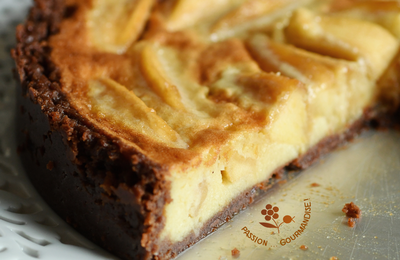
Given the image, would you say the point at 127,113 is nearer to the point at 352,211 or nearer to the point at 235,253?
the point at 235,253

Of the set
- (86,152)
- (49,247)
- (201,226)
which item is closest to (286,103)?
(201,226)

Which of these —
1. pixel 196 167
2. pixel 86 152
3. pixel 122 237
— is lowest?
pixel 122 237

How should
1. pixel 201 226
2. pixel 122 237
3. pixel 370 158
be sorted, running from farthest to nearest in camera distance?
pixel 370 158
pixel 201 226
pixel 122 237

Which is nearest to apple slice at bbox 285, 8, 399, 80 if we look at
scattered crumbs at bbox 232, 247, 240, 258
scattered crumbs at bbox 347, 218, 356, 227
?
scattered crumbs at bbox 347, 218, 356, 227

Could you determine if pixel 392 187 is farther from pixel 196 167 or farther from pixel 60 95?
pixel 60 95

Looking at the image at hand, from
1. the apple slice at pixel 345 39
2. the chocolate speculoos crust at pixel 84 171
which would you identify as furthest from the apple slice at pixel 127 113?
the apple slice at pixel 345 39

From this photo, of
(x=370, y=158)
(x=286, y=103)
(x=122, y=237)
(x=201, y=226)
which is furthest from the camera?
(x=370, y=158)

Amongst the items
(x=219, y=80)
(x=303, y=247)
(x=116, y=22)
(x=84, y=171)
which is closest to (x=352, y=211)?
(x=303, y=247)
